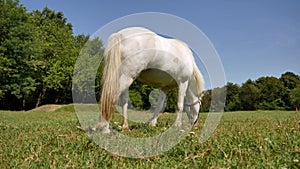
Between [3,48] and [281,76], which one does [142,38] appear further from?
[281,76]

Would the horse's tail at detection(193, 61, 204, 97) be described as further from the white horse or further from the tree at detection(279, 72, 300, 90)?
the tree at detection(279, 72, 300, 90)

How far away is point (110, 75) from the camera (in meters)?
5.39

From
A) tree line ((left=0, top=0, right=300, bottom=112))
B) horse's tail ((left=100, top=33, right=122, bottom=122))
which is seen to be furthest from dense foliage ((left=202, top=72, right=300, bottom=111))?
horse's tail ((left=100, top=33, right=122, bottom=122))

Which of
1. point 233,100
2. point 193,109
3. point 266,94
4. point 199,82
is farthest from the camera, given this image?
point 266,94

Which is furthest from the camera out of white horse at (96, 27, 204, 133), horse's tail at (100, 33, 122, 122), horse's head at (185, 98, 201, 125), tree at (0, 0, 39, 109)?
tree at (0, 0, 39, 109)

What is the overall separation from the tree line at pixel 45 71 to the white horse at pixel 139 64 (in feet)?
76.6

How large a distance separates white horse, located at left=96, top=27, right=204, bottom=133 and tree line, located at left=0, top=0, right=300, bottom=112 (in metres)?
23.4

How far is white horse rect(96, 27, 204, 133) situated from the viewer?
17.1 feet

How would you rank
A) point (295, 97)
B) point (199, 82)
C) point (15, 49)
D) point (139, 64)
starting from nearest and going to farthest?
point (139, 64)
point (199, 82)
point (15, 49)
point (295, 97)

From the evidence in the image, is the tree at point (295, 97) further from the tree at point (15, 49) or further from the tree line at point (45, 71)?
the tree at point (15, 49)

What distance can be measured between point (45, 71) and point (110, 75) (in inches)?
1679

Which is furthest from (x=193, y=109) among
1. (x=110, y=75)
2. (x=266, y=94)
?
(x=266, y=94)

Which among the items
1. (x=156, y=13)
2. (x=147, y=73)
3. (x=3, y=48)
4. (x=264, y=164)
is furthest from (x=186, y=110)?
(x=3, y=48)

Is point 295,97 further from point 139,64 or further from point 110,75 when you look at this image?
point 110,75
